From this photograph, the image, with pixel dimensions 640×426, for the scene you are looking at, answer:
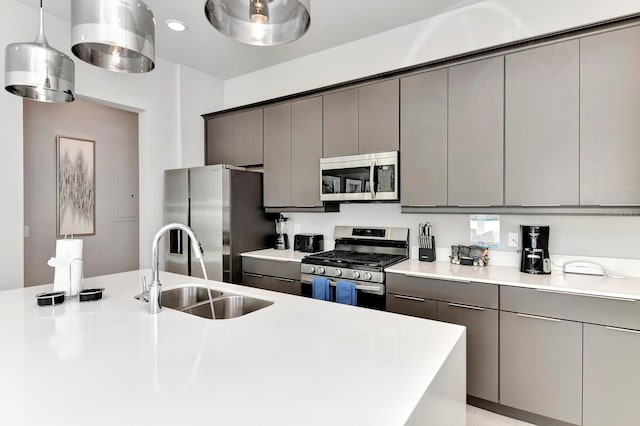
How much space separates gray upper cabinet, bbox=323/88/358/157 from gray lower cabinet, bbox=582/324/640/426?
82.7 inches

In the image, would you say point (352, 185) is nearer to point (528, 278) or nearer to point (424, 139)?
point (424, 139)

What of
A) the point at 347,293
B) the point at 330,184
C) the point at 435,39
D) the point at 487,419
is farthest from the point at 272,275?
the point at 435,39

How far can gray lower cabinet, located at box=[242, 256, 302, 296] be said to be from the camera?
3154 mm

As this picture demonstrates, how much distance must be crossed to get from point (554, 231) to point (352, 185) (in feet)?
5.09

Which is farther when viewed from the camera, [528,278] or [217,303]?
[528,278]

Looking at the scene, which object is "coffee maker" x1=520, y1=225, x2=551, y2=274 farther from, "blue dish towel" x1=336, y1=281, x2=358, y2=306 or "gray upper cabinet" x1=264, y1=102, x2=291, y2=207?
"gray upper cabinet" x1=264, y1=102, x2=291, y2=207

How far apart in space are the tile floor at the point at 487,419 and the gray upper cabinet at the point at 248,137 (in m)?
2.87

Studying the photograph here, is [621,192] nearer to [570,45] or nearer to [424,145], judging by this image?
[570,45]

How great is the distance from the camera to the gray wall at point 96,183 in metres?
3.66

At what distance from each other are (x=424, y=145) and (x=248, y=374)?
7.37ft

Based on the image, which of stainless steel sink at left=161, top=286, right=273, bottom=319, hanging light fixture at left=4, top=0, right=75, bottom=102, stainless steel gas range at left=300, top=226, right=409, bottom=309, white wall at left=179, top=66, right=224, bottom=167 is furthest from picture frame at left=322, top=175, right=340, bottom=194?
hanging light fixture at left=4, top=0, right=75, bottom=102

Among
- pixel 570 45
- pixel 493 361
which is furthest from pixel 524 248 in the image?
pixel 570 45

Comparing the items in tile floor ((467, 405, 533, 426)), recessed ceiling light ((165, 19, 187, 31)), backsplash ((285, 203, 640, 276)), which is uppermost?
recessed ceiling light ((165, 19, 187, 31))

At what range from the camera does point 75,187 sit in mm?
3982
